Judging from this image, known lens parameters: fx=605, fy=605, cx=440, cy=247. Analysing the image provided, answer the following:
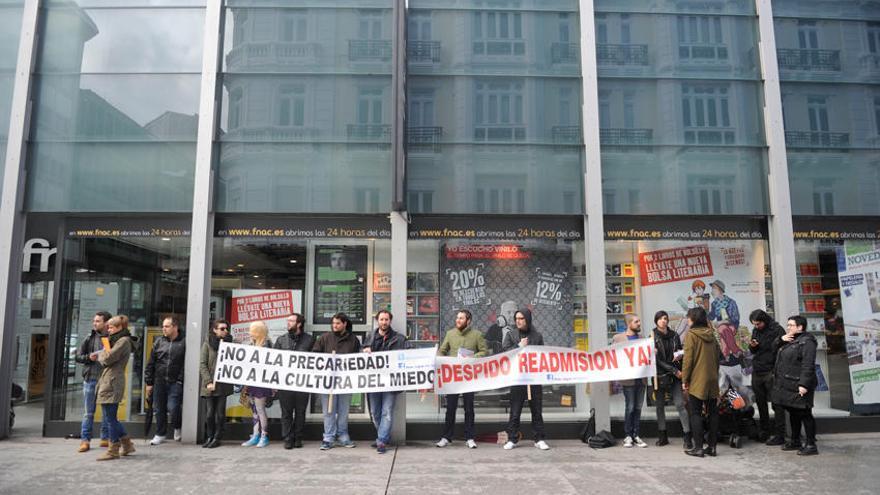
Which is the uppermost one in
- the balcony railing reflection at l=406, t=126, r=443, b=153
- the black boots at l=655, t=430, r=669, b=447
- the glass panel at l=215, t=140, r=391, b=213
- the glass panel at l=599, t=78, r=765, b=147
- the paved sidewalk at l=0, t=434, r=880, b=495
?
the glass panel at l=599, t=78, r=765, b=147

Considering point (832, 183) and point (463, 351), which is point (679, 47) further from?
point (463, 351)

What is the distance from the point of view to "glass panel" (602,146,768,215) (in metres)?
9.98

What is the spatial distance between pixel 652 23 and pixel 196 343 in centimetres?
924

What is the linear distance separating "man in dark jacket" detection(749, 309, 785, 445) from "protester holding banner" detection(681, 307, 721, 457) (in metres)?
1.22

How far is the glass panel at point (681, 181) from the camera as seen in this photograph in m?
9.98

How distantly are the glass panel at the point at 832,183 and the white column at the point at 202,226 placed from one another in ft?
31.5

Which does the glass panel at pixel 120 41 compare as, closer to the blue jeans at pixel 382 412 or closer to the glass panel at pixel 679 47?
the blue jeans at pixel 382 412

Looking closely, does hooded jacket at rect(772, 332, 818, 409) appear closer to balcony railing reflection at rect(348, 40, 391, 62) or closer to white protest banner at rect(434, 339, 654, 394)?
white protest banner at rect(434, 339, 654, 394)

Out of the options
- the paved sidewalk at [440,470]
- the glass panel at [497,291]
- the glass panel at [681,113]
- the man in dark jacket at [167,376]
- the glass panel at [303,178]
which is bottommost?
the paved sidewalk at [440,470]

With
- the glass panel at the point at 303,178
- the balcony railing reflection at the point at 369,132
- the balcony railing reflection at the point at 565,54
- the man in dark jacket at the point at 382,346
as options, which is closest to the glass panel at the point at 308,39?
the balcony railing reflection at the point at 369,132

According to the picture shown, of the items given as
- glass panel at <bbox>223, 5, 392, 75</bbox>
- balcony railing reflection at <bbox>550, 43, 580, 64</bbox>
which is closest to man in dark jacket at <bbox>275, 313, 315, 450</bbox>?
glass panel at <bbox>223, 5, 392, 75</bbox>

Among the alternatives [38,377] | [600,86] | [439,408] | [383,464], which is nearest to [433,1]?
[600,86]

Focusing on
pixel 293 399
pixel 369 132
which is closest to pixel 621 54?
pixel 369 132

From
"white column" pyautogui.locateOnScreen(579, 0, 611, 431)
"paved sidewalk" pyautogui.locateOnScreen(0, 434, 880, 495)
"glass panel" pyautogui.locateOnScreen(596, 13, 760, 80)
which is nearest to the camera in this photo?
"paved sidewalk" pyautogui.locateOnScreen(0, 434, 880, 495)
